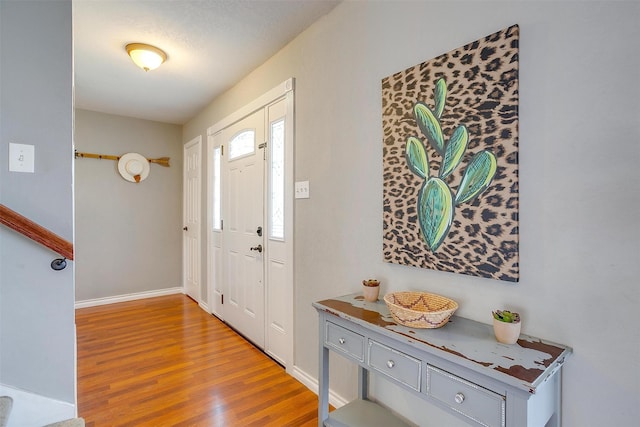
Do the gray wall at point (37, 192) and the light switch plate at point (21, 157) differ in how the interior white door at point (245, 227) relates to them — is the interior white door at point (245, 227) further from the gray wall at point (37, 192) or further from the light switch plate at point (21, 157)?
the light switch plate at point (21, 157)

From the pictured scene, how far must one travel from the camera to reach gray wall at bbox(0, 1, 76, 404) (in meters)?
1.30

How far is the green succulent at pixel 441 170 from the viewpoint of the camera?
1.27 meters

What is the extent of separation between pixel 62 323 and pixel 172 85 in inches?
100

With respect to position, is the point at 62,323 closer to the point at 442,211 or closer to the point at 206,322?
the point at 442,211

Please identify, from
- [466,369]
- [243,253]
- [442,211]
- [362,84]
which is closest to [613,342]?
[466,369]

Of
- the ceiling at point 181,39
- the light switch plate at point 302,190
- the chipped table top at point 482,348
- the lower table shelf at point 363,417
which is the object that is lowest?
the lower table shelf at point 363,417

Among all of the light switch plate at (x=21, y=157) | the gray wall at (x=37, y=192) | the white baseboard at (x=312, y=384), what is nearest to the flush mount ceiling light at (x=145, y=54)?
the gray wall at (x=37, y=192)

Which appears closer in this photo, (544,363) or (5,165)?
(544,363)

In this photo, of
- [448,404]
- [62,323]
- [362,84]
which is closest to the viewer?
[448,404]

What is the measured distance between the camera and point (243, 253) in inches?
120

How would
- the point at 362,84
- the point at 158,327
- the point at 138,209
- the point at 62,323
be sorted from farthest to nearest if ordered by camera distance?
1. the point at 138,209
2. the point at 158,327
3. the point at 362,84
4. the point at 62,323

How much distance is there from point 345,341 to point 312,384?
91 cm

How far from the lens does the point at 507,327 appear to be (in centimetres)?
107

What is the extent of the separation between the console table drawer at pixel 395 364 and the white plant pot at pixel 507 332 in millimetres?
300
